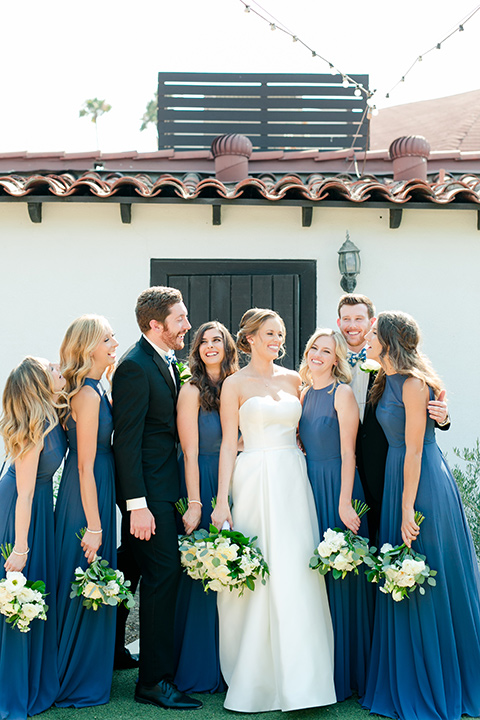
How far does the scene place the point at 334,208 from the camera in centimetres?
662

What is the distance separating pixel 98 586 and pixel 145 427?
0.89m

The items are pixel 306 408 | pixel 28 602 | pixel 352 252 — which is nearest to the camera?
pixel 28 602

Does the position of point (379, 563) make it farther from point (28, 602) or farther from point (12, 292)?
point (12, 292)

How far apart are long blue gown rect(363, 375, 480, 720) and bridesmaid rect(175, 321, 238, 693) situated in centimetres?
94

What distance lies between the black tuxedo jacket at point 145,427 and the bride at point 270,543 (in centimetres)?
32

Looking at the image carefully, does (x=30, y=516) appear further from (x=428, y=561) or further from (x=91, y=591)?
(x=428, y=561)

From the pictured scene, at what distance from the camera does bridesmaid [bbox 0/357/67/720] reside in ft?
13.0

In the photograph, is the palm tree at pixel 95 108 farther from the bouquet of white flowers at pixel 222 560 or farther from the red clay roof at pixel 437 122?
the bouquet of white flowers at pixel 222 560

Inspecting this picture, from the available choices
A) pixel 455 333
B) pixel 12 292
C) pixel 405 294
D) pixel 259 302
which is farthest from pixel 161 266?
pixel 455 333

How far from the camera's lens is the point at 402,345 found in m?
4.20

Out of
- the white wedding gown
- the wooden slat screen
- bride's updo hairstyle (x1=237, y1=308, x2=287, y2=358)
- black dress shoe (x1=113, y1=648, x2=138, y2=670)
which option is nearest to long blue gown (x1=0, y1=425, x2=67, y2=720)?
black dress shoe (x1=113, y1=648, x2=138, y2=670)

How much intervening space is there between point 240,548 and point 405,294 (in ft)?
11.0

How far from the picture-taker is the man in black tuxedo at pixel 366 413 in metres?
4.40

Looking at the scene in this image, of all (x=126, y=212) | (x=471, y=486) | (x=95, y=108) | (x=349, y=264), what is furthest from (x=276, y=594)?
(x=95, y=108)
